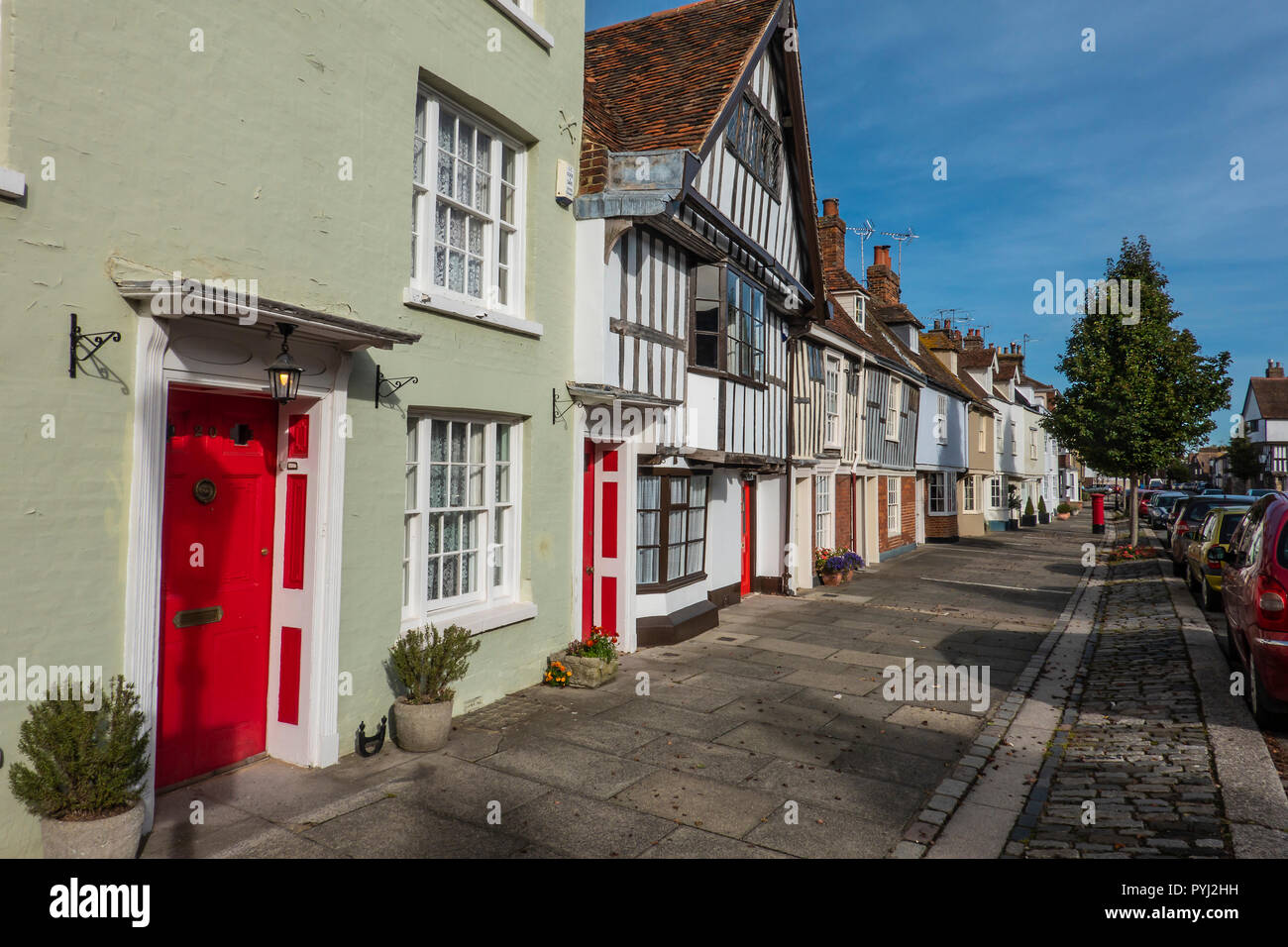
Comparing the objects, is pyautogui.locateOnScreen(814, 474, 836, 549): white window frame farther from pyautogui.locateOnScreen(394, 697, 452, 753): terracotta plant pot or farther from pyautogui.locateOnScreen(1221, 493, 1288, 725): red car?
pyautogui.locateOnScreen(394, 697, 452, 753): terracotta plant pot

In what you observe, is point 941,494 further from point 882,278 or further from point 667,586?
point 667,586

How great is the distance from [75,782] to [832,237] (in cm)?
2379

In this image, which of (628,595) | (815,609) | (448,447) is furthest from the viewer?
(815,609)

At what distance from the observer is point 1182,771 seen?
6219mm

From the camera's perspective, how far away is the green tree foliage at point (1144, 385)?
24.3 metres

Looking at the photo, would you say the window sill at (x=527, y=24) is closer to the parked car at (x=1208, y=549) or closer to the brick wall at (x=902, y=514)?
the parked car at (x=1208, y=549)

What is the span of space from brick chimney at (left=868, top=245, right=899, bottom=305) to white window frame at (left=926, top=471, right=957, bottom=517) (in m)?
6.90

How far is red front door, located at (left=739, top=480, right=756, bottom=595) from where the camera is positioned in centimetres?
1561

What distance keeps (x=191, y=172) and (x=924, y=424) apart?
86.9ft

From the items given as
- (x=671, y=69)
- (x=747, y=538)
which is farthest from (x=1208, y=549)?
(x=671, y=69)

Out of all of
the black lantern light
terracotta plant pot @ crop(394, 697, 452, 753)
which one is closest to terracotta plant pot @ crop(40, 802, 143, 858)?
terracotta plant pot @ crop(394, 697, 452, 753)
